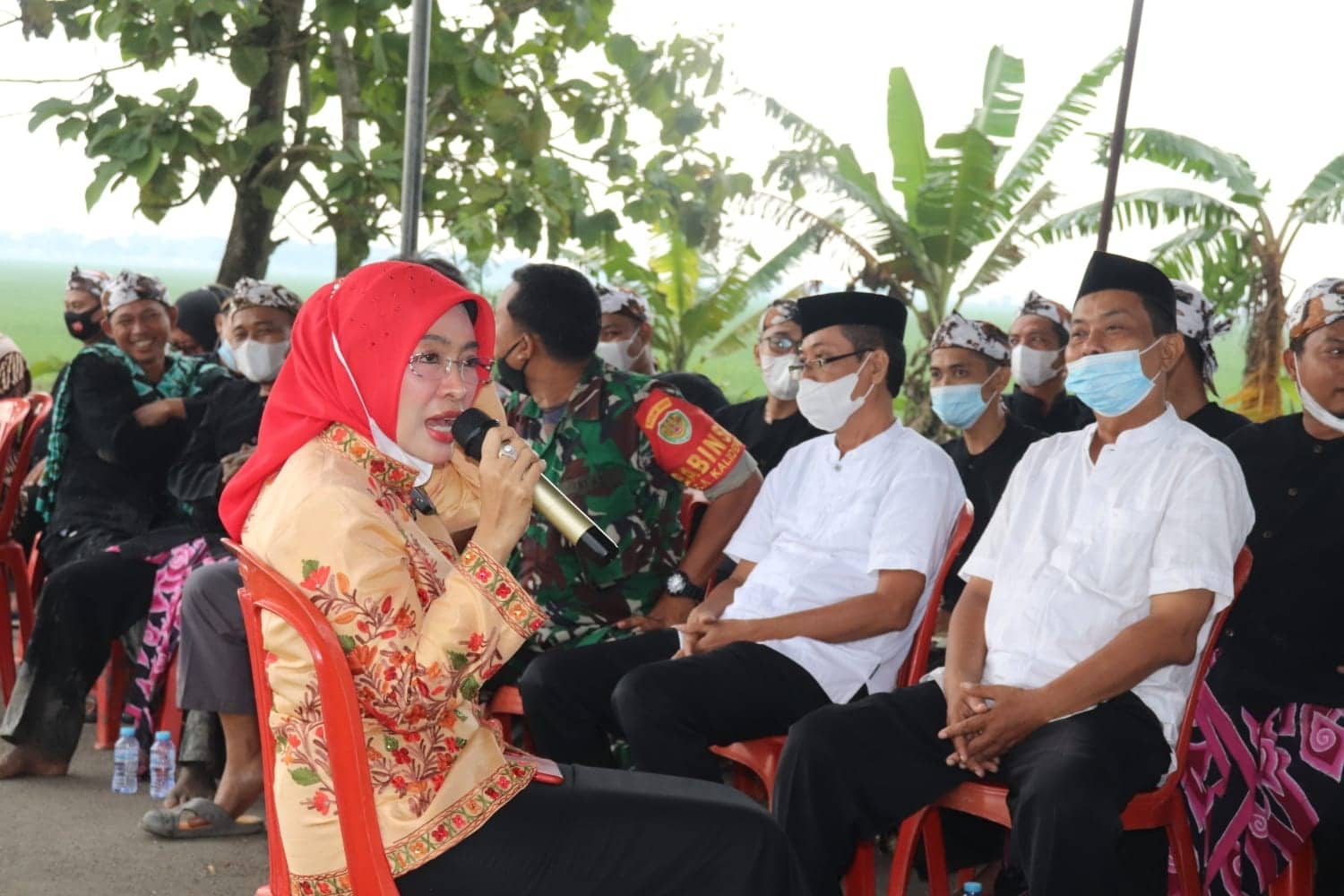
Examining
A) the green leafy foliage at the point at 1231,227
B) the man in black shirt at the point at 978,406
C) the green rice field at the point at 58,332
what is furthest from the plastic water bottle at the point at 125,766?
the green rice field at the point at 58,332

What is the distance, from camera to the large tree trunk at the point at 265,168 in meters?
6.26

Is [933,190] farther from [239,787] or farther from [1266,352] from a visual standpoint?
[239,787]

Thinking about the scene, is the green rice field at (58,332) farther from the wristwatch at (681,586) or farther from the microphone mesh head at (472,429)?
the microphone mesh head at (472,429)

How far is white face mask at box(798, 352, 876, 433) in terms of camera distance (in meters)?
3.64

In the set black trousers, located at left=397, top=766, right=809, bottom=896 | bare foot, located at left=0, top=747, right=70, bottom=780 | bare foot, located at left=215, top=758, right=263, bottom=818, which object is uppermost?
black trousers, located at left=397, top=766, right=809, bottom=896

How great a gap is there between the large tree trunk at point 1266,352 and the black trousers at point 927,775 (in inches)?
340

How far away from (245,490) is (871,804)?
4.89 feet

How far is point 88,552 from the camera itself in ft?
15.9

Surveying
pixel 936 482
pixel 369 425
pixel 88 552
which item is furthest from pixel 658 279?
pixel 369 425

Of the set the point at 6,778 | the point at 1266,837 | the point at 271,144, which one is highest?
the point at 271,144

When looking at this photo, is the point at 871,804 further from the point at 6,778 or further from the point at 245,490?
the point at 6,778

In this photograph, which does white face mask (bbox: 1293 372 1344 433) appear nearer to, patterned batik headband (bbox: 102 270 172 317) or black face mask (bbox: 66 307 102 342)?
patterned batik headband (bbox: 102 270 172 317)

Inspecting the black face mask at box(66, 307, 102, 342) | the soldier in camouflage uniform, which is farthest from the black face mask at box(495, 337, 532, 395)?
the black face mask at box(66, 307, 102, 342)

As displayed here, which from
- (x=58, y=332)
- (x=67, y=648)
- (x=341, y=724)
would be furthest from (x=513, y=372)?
(x=58, y=332)
